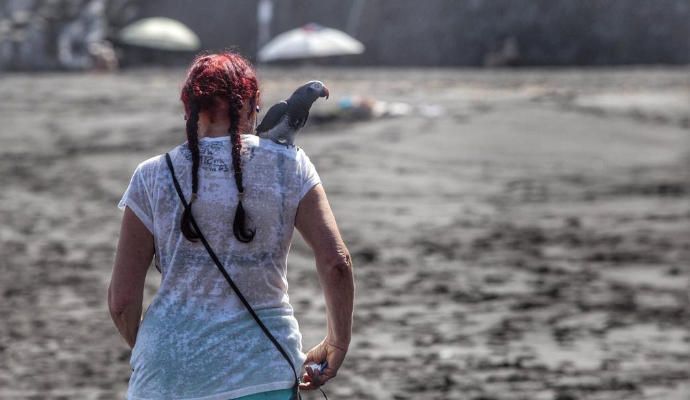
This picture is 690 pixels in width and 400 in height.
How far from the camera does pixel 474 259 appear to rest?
10.4 meters

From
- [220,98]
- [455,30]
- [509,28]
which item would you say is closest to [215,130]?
[220,98]

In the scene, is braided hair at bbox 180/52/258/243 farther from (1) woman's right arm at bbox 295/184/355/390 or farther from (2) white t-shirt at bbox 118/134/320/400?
(1) woman's right arm at bbox 295/184/355/390

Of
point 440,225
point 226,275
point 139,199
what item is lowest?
point 440,225

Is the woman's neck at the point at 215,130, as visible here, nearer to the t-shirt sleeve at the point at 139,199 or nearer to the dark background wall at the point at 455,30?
the t-shirt sleeve at the point at 139,199

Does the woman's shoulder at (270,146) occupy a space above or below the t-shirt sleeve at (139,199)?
above

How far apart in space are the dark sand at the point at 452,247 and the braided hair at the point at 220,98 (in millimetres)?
3611

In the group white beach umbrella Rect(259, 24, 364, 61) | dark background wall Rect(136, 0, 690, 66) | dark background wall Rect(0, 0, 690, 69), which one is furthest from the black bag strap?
dark background wall Rect(136, 0, 690, 66)

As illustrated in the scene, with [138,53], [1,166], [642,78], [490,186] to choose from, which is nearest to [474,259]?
[490,186]

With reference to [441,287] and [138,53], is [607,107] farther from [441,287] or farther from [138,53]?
[138,53]

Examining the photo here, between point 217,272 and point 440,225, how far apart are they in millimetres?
9448

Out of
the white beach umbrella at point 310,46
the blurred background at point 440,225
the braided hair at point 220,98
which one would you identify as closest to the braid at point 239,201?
the braided hair at point 220,98

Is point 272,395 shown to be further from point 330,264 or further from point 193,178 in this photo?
point 193,178

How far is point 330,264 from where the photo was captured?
9.22 ft

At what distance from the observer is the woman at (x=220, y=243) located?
109 inches
